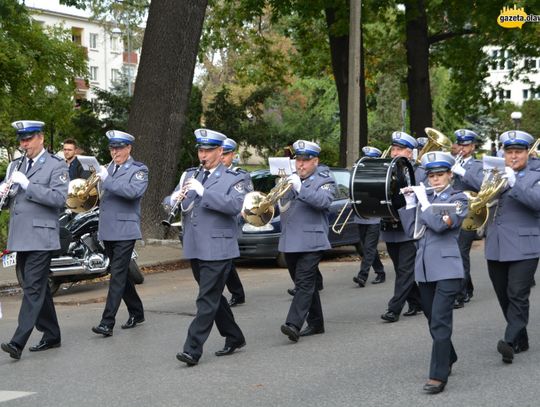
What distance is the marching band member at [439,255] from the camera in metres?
7.46

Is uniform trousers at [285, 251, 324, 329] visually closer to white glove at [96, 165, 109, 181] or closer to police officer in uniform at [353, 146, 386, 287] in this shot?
white glove at [96, 165, 109, 181]

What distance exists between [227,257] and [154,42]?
33.1 feet

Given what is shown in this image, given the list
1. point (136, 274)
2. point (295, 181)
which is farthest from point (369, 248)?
point (295, 181)

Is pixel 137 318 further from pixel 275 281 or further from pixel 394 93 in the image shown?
pixel 394 93

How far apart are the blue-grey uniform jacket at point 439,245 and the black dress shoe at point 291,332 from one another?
6.19 ft

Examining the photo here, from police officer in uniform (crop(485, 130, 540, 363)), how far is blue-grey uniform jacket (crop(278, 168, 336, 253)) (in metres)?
1.61

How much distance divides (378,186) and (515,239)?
194 cm

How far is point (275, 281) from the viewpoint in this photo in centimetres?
1469

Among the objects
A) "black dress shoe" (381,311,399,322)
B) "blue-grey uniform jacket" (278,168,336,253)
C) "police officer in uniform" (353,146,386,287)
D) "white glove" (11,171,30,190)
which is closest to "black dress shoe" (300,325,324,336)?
"blue-grey uniform jacket" (278,168,336,253)

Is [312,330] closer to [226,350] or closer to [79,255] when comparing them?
[226,350]

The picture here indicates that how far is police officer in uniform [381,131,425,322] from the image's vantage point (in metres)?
10.7

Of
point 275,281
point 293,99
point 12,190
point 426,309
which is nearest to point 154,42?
point 275,281

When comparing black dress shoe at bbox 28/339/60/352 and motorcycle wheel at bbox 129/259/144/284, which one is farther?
motorcycle wheel at bbox 129/259/144/284

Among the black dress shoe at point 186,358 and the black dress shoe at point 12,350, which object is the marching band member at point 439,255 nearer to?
the black dress shoe at point 186,358
